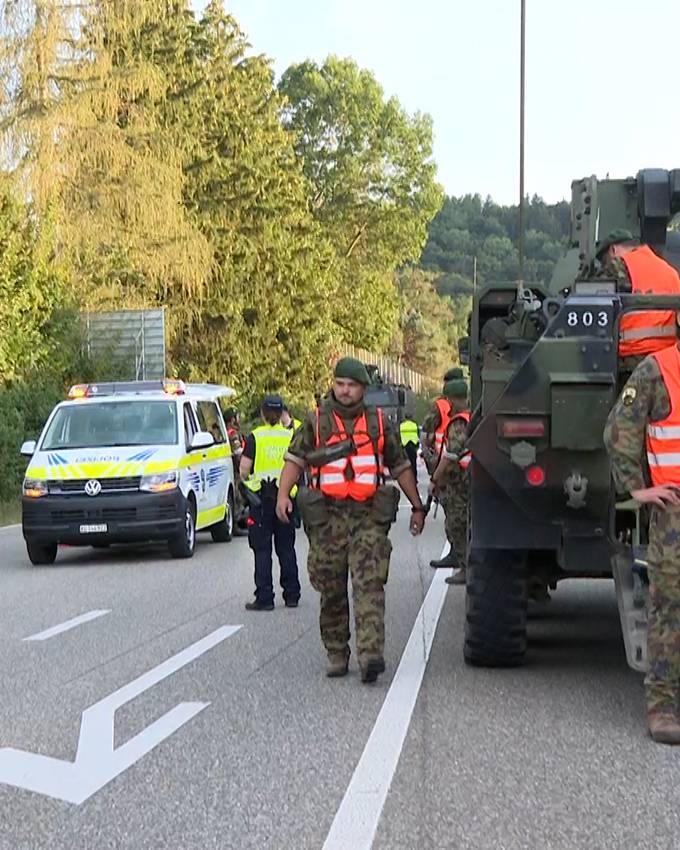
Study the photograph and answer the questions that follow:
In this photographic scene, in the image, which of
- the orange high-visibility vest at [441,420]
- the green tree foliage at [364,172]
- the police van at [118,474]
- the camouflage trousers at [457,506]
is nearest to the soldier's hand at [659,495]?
the camouflage trousers at [457,506]

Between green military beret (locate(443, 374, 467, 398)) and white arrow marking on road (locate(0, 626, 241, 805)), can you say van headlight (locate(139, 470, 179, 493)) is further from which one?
white arrow marking on road (locate(0, 626, 241, 805))

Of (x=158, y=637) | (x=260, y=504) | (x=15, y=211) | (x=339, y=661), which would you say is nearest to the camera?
(x=339, y=661)

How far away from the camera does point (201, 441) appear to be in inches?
703

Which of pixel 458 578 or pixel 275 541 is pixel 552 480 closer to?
pixel 275 541

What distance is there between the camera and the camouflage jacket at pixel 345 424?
8938mm

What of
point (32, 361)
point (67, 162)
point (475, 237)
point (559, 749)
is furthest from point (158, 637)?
point (475, 237)

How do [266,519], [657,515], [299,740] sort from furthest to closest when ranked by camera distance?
[266,519] → [299,740] → [657,515]

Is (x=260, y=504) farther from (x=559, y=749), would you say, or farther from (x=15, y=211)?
(x=15, y=211)

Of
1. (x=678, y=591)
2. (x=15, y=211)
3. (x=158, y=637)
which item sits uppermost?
(x=15, y=211)

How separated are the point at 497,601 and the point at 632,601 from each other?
126 cm

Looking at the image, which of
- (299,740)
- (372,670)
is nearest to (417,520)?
(372,670)

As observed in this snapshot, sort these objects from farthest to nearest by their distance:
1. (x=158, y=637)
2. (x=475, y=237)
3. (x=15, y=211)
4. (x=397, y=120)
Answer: (x=475, y=237) → (x=397, y=120) → (x=15, y=211) → (x=158, y=637)

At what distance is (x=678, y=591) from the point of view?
6.98 metres

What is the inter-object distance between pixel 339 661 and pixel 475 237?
480 feet
